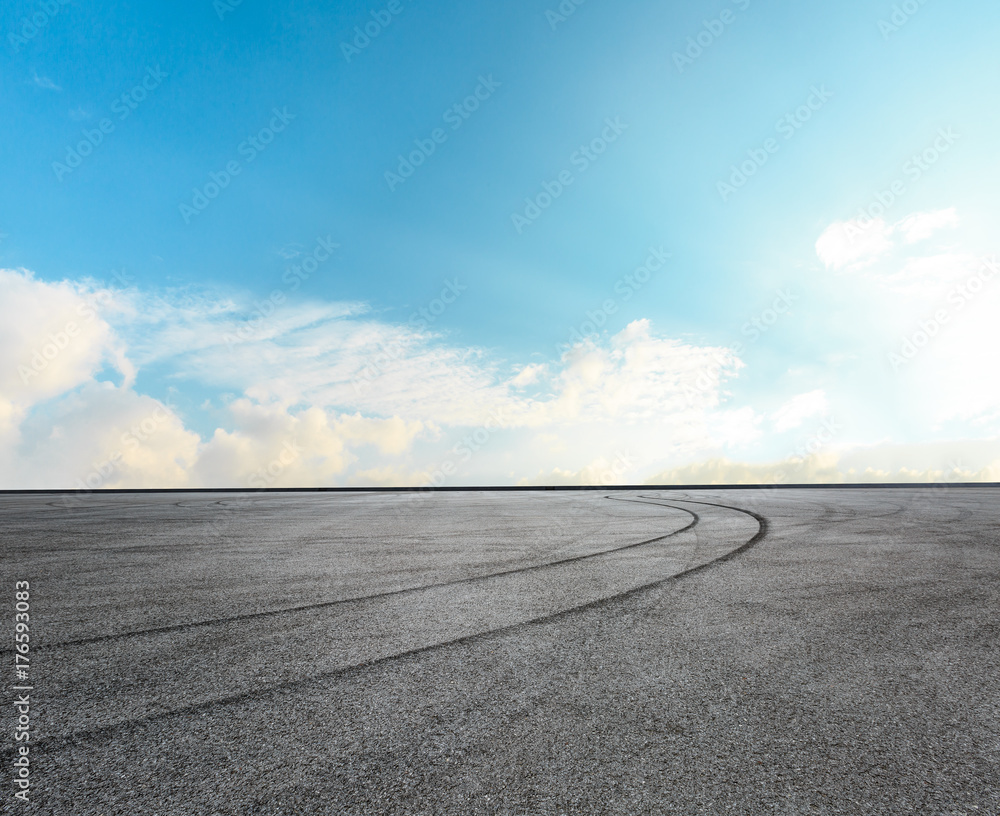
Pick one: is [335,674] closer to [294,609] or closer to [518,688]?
[518,688]

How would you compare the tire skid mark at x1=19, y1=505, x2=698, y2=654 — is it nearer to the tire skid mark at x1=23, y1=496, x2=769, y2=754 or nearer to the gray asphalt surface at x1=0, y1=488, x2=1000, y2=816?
the gray asphalt surface at x1=0, y1=488, x2=1000, y2=816

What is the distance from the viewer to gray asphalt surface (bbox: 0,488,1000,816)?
90.4 inches

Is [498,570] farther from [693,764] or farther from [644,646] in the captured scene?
[693,764]

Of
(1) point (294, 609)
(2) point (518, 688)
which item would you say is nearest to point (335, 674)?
(2) point (518, 688)

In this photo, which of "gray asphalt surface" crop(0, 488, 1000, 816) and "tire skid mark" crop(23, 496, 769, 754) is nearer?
"gray asphalt surface" crop(0, 488, 1000, 816)

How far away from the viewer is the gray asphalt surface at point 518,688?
2297 millimetres

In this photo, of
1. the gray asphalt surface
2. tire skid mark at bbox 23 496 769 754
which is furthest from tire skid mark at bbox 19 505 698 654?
tire skid mark at bbox 23 496 769 754

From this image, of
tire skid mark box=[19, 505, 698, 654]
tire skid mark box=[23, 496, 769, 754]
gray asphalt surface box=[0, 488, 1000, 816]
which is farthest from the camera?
tire skid mark box=[19, 505, 698, 654]

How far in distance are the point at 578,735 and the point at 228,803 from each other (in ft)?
5.30

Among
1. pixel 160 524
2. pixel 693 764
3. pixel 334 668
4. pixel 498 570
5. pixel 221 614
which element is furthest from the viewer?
pixel 160 524

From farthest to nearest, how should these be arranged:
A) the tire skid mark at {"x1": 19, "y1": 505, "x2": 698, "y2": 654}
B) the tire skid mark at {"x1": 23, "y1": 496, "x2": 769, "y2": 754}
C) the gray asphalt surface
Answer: the tire skid mark at {"x1": 19, "y1": 505, "x2": 698, "y2": 654}, the tire skid mark at {"x1": 23, "y1": 496, "x2": 769, "y2": 754}, the gray asphalt surface

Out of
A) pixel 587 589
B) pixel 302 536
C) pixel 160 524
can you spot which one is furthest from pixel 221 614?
pixel 160 524

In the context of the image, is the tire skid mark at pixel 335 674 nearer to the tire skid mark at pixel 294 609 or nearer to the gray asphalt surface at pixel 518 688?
the gray asphalt surface at pixel 518 688

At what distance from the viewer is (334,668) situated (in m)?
3.58
